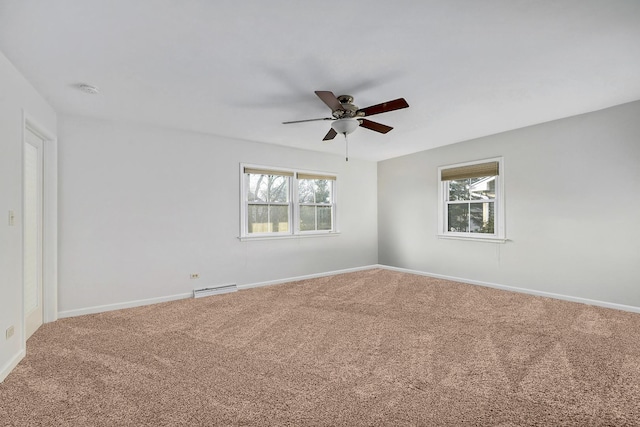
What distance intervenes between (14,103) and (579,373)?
483cm

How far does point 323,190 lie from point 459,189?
244 centimetres

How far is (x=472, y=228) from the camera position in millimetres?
5285

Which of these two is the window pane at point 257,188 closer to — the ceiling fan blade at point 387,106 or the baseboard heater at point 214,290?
the baseboard heater at point 214,290

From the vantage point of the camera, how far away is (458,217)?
5.50 metres

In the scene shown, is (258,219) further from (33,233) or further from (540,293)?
(540,293)

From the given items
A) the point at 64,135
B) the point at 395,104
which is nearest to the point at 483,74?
the point at 395,104

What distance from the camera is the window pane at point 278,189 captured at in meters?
5.38

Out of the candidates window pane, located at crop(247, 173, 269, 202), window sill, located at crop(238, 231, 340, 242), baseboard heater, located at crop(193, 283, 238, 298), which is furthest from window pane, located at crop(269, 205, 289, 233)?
baseboard heater, located at crop(193, 283, 238, 298)

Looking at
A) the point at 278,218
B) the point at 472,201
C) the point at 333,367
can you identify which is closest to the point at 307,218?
the point at 278,218

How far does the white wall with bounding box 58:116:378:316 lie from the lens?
3.76 m

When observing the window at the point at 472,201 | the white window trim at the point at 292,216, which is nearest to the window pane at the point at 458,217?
the window at the point at 472,201

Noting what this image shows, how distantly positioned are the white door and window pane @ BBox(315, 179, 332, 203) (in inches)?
155

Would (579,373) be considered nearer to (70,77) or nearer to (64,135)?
(70,77)

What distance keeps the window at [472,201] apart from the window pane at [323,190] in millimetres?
2062
